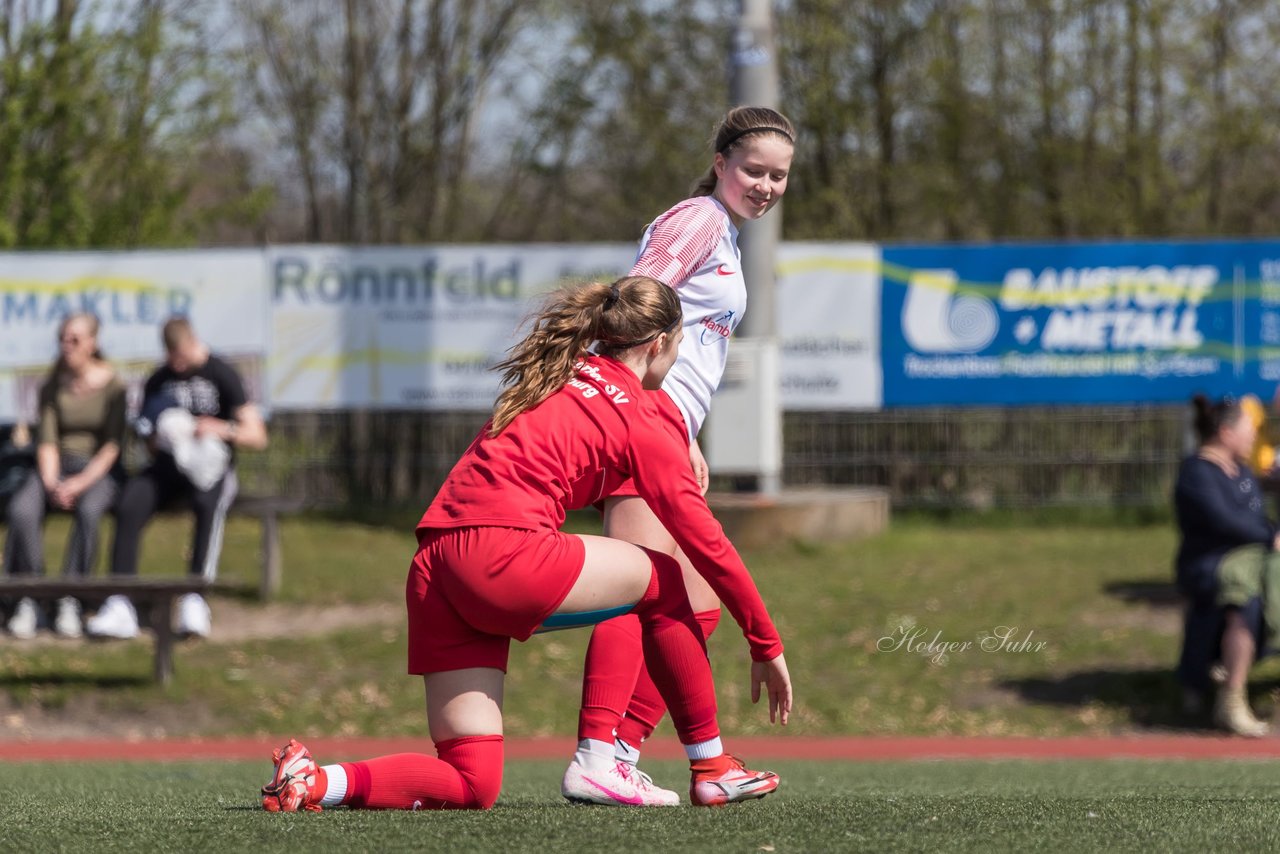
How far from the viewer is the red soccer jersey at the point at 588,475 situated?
440 cm

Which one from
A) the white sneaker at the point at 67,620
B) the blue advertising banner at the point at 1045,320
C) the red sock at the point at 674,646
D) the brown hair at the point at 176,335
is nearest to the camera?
the red sock at the point at 674,646

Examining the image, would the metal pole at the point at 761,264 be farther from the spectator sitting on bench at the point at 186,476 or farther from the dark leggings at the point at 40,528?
the dark leggings at the point at 40,528

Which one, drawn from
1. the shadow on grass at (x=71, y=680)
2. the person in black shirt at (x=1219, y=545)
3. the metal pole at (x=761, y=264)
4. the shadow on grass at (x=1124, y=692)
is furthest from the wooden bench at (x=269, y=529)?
the person in black shirt at (x=1219, y=545)

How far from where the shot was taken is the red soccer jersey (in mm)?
4398

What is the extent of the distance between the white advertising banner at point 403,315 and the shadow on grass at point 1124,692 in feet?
16.9

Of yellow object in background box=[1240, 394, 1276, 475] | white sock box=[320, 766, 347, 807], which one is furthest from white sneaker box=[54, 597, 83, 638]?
yellow object in background box=[1240, 394, 1276, 475]

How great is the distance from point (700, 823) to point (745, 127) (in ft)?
6.71

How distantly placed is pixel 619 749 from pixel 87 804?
152 cm

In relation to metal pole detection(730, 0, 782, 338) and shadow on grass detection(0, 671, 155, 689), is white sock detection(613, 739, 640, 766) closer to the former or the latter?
shadow on grass detection(0, 671, 155, 689)

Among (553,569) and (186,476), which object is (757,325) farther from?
(553,569)

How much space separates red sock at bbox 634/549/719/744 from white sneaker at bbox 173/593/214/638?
6.75m

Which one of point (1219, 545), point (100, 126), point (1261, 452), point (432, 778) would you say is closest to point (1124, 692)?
point (1219, 545)

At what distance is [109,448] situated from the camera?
426 inches

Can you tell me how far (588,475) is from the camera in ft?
14.8
